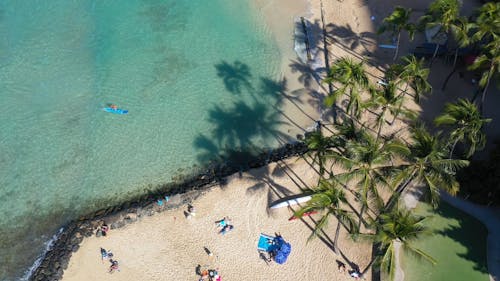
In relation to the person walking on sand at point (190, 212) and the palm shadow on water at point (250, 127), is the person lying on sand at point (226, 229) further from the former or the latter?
the palm shadow on water at point (250, 127)

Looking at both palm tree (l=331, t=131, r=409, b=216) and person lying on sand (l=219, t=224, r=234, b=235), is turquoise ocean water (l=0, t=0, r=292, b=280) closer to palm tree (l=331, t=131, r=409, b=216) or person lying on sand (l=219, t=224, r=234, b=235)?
person lying on sand (l=219, t=224, r=234, b=235)

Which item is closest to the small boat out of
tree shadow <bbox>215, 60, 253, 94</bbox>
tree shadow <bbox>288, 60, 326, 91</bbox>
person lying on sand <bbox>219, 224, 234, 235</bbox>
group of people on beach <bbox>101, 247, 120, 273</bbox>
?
tree shadow <bbox>215, 60, 253, 94</bbox>

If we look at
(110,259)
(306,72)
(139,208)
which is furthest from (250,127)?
(110,259)

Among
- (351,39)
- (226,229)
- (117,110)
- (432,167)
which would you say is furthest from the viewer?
(351,39)

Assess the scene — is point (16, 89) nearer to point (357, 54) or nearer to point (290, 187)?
point (290, 187)

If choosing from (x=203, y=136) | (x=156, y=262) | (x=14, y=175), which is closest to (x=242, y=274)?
(x=156, y=262)

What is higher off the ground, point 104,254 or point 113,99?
point 113,99

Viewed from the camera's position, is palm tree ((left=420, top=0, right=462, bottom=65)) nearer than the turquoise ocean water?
Yes

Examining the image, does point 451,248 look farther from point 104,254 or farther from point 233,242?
point 104,254
